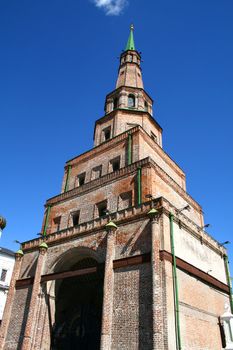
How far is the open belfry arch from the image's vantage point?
537 inches

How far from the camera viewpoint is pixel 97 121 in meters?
28.2

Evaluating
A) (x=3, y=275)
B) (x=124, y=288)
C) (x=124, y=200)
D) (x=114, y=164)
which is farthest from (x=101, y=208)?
(x=3, y=275)

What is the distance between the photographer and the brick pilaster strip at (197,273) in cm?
1412

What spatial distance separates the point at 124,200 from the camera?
1992 cm

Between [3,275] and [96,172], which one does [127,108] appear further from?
[3,275]

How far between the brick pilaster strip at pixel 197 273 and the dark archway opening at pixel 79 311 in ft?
16.7

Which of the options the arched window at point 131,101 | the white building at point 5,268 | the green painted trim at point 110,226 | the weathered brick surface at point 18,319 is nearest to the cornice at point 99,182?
the green painted trim at point 110,226

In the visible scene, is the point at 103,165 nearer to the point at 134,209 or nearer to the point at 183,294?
the point at 134,209

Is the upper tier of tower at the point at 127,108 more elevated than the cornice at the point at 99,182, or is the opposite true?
the upper tier of tower at the point at 127,108

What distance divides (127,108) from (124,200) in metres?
10.8

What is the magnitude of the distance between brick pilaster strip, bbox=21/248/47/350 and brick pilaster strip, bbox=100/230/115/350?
5.43 meters

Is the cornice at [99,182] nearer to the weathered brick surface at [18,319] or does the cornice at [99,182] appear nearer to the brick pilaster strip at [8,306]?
the brick pilaster strip at [8,306]

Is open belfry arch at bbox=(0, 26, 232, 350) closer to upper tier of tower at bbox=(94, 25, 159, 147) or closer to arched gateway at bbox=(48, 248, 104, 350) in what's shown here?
arched gateway at bbox=(48, 248, 104, 350)

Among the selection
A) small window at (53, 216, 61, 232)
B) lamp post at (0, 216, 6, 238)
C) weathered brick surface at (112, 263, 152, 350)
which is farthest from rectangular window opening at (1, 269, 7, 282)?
weathered brick surface at (112, 263, 152, 350)
